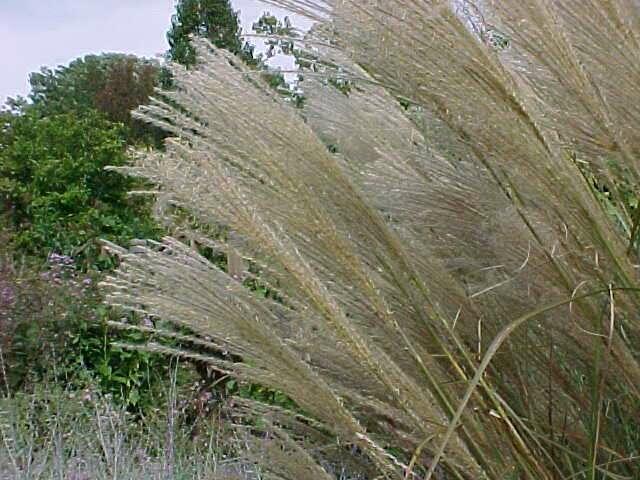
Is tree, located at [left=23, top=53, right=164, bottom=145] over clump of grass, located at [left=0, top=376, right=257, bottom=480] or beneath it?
over

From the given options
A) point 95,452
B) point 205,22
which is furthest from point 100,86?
point 95,452

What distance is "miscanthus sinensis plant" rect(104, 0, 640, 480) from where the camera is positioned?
1.12 m

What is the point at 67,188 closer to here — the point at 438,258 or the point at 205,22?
the point at 205,22

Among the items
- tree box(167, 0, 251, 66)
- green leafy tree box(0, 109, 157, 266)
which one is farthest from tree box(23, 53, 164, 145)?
green leafy tree box(0, 109, 157, 266)

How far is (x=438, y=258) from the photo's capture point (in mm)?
1451

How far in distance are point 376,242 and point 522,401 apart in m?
0.31

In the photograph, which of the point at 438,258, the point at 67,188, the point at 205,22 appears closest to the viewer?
the point at 438,258

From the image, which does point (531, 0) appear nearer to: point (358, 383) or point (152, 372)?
point (358, 383)

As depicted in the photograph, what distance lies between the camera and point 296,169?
1180 millimetres

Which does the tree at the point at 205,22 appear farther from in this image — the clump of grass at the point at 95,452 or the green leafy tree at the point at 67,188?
the clump of grass at the point at 95,452

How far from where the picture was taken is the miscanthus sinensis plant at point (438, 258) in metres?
1.12

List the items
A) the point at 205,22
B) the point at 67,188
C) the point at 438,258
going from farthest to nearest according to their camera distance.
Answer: the point at 205,22, the point at 67,188, the point at 438,258

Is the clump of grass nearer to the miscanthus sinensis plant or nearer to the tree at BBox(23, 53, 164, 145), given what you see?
the miscanthus sinensis plant

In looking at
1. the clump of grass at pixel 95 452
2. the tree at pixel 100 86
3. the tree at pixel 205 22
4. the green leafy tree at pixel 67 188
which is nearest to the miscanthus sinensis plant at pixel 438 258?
the clump of grass at pixel 95 452
